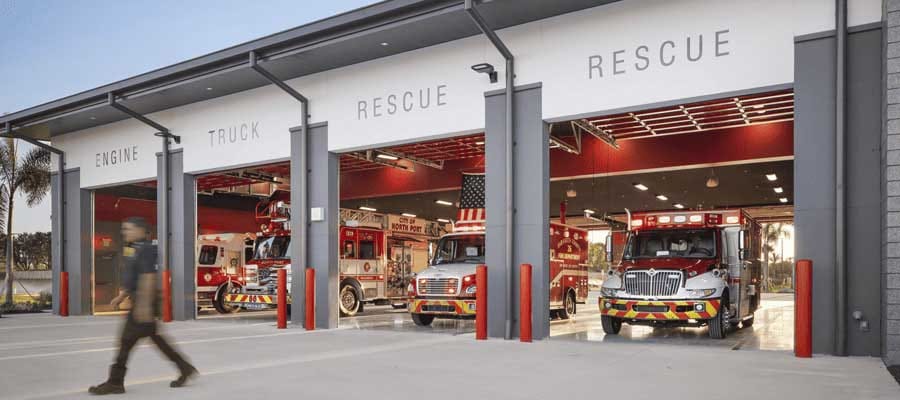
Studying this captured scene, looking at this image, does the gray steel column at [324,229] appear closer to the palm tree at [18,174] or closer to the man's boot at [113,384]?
the man's boot at [113,384]

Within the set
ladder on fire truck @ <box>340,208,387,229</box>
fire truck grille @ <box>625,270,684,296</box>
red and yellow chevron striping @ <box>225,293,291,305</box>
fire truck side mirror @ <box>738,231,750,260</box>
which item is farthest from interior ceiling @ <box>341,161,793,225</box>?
fire truck grille @ <box>625,270,684,296</box>

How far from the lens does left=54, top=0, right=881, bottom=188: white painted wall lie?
10.4 metres

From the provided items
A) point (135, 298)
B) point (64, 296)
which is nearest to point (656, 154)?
point (135, 298)

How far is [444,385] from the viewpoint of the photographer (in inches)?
301

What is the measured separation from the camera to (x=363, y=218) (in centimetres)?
2092

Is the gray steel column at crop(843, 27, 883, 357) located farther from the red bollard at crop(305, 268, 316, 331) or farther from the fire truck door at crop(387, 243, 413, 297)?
the fire truck door at crop(387, 243, 413, 297)

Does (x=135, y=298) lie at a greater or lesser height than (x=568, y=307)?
greater

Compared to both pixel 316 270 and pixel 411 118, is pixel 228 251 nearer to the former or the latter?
pixel 316 270

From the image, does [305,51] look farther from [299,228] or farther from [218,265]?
[218,265]

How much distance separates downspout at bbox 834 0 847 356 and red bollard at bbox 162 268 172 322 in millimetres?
13569

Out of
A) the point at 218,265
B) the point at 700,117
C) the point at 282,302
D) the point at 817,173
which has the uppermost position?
the point at 700,117

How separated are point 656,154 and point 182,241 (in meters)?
11.2

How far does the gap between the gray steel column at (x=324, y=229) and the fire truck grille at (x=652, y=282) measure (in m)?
5.70

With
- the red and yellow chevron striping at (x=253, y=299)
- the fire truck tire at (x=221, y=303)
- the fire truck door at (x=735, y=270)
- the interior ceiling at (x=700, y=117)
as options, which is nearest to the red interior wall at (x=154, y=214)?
the fire truck tire at (x=221, y=303)
